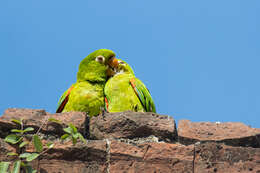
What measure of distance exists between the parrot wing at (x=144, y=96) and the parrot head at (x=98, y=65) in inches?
23.7

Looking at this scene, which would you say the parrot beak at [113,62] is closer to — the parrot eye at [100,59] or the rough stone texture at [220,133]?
the parrot eye at [100,59]

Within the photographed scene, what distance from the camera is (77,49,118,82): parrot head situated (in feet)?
19.5

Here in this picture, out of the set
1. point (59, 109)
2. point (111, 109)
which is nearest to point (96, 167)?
point (111, 109)

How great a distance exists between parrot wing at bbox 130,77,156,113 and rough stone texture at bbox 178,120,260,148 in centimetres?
166

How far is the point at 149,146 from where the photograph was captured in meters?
3.20

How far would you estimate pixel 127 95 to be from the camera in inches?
211

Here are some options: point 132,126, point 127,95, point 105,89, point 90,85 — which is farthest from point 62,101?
point 132,126

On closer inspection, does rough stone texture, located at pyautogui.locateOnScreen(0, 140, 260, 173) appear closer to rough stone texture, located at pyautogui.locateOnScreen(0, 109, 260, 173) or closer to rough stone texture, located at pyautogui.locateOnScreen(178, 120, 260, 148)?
rough stone texture, located at pyautogui.locateOnScreen(0, 109, 260, 173)

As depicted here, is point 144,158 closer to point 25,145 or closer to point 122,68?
point 25,145

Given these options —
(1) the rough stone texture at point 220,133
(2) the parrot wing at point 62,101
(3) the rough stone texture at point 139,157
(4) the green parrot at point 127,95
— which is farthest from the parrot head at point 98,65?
(3) the rough stone texture at point 139,157

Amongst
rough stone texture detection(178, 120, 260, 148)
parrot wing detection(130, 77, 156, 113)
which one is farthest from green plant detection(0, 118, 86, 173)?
parrot wing detection(130, 77, 156, 113)

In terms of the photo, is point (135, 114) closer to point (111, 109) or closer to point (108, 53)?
point (111, 109)

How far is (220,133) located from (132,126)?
2.40ft

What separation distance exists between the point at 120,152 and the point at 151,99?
91.3 inches
